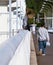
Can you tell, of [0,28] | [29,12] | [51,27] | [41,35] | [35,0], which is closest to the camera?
[0,28]

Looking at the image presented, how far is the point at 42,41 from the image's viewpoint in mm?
11766

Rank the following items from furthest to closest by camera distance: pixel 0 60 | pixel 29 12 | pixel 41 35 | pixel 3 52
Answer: pixel 41 35, pixel 29 12, pixel 3 52, pixel 0 60

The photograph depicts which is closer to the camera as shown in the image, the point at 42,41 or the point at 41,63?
the point at 41,63

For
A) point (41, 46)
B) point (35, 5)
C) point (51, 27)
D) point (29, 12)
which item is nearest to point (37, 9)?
point (35, 5)

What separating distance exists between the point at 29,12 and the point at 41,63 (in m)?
2.04

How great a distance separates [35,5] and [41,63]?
604 inches

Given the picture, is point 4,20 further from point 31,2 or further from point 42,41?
point 31,2

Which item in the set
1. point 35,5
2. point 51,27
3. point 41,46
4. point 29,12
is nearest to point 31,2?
point 35,5

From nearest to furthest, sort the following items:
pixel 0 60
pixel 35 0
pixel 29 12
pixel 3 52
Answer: pixel 0 60
pixel 3 52
pixel 29 12
pixel 35 0

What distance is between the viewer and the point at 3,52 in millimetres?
1727

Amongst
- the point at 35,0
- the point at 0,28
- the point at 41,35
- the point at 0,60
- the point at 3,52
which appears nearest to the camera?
the point at 0,60

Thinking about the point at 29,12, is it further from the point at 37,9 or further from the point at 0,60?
the point at 37,9

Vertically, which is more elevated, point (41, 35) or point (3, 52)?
point (3, 52)

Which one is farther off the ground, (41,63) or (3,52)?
(3,52)
